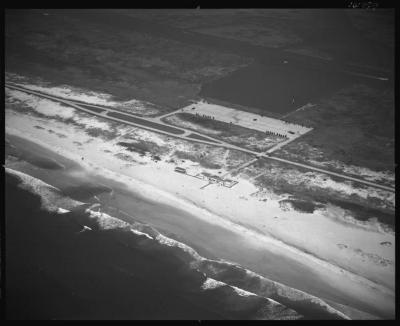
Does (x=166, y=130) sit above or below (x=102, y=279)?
above

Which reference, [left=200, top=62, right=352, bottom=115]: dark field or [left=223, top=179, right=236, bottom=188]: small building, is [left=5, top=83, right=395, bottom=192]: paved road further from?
[left=200, top=62, right=352, bottom=115]: dark field

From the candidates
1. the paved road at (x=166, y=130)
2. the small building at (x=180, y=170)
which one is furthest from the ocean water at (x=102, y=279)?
the paved road at (x=166, y=130)

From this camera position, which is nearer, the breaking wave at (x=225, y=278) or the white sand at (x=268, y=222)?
the breaking wave at (x=225, y=278)

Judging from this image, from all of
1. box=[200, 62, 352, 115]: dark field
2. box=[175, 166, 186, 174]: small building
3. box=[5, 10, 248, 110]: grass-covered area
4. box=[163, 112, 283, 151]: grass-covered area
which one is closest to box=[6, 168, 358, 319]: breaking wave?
box=[175, 166, 186, 174]: small building

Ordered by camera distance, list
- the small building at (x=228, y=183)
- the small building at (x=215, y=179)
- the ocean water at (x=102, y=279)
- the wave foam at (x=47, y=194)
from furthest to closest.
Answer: the small building at (x=215, y=179), the small building at (x=228, y=183), the wave foam at (x=47, y=194), the ocean water at (x=102, y=279)

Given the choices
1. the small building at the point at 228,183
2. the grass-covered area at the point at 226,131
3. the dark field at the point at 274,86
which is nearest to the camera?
the small building at the point at 228,183

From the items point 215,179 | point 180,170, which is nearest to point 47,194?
point 180,170

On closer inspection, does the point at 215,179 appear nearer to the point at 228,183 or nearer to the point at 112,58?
the point at 228,183

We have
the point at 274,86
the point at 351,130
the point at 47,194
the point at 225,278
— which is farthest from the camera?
the point at 274,86

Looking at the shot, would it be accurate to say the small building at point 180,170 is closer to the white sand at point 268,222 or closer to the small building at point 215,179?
the white sand at point 268,222
